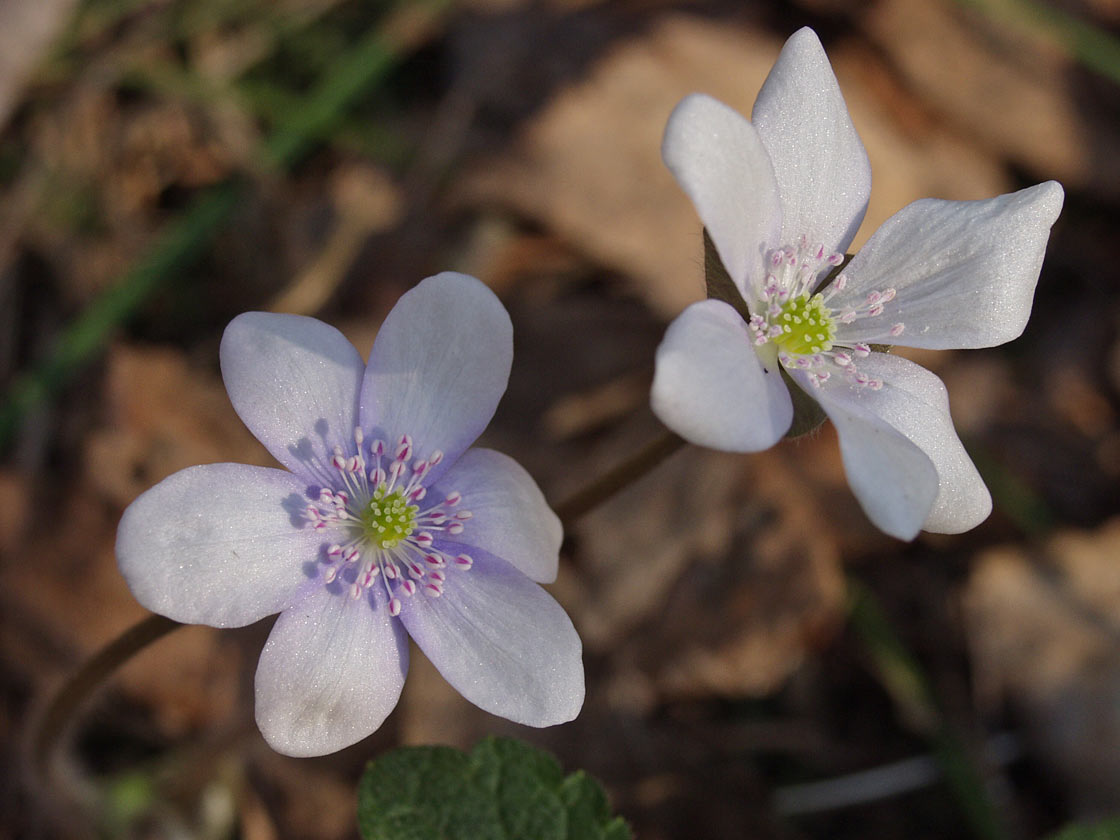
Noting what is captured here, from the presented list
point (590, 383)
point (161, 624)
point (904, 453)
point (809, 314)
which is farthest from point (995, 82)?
point (161, 624)

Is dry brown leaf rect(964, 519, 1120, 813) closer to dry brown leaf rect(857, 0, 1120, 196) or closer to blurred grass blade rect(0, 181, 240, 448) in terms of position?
dry brown leaf rect(857, 0, 1120, 196)

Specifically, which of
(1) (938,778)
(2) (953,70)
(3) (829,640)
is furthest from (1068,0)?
(1) (938,778)

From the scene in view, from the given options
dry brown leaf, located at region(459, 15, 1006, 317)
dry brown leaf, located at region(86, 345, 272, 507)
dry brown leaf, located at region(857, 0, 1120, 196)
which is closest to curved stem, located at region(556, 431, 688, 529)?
dry brown leaf, located at region(86, 345, 272, 507)

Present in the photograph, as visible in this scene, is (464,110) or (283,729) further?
(464,110)

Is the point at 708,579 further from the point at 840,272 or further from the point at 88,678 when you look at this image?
the point at 88,678

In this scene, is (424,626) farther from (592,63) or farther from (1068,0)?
(1068,0)

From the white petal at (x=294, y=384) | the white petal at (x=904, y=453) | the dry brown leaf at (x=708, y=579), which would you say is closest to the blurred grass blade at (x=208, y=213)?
the dry brown leaf at (x=708, y=579)
